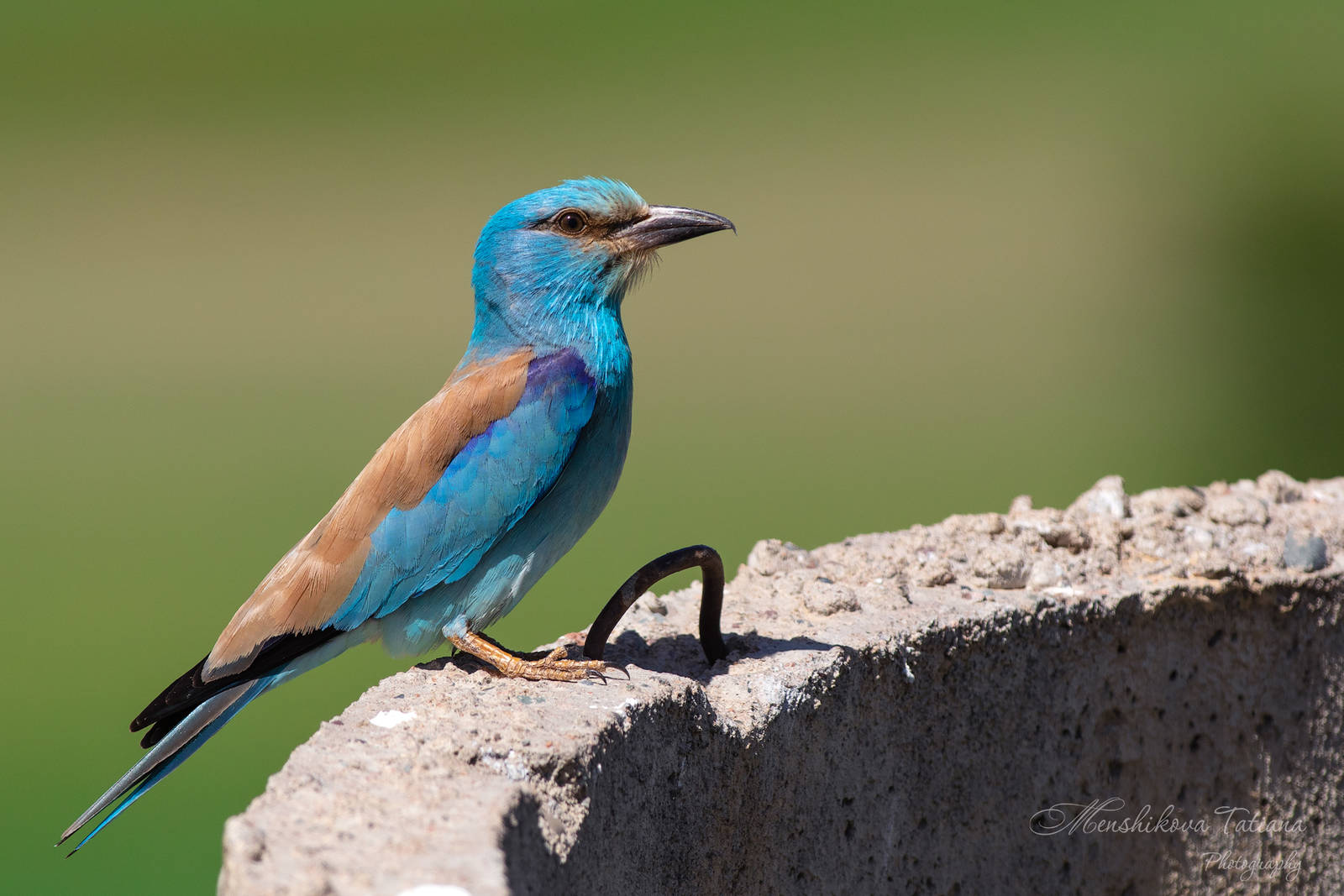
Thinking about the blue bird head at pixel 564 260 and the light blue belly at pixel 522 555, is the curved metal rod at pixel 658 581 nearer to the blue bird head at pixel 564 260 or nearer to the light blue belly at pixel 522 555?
the light blue belly at pixel 522 555

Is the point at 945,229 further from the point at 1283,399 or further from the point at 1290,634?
the point at 1290,634

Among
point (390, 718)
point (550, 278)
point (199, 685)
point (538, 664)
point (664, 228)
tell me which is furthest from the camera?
point (664, 228)

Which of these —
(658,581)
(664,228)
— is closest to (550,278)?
(664,228)

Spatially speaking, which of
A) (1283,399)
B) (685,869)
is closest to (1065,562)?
(685,869)

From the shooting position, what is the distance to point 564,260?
3.16 metres

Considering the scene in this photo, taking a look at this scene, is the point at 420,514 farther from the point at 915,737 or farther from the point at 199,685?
the point at 915,737

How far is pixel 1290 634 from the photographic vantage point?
313cm

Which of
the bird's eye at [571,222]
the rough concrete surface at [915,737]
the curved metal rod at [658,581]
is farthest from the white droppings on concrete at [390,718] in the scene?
the bird's eye at [571,222]

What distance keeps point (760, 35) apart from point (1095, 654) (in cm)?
1386

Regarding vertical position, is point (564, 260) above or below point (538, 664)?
above

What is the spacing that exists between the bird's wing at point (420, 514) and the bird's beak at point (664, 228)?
39cm

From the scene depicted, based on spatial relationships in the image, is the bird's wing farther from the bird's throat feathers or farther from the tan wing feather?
the bird's throat feathers

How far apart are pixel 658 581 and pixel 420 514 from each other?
581 mm

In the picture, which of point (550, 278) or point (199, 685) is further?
point (550, 278)
